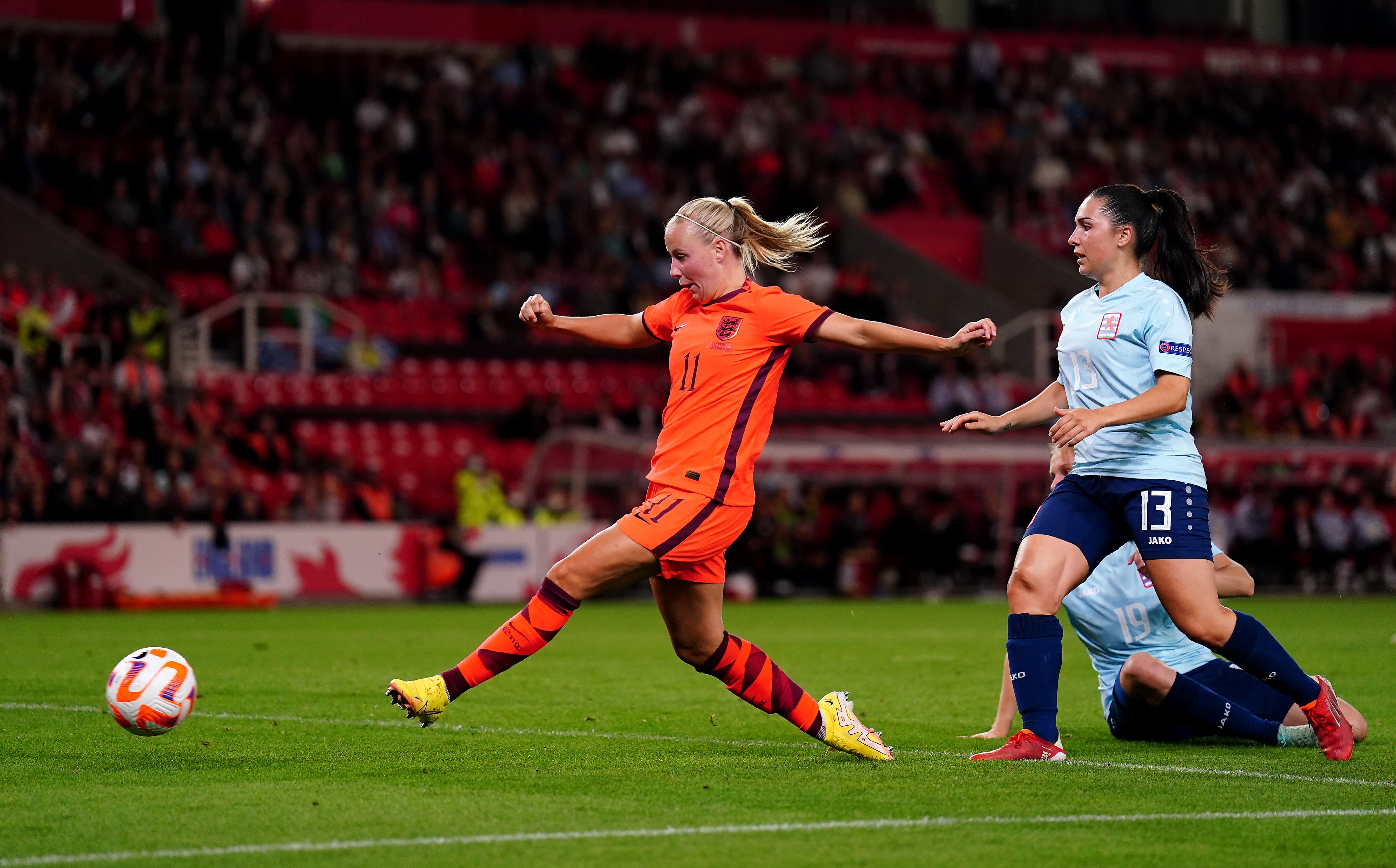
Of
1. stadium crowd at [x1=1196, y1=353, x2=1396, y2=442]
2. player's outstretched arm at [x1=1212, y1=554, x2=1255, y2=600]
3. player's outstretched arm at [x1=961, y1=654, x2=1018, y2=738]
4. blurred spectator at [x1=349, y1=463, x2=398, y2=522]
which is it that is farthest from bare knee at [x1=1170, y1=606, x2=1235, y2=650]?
stadium crowd at [x1=1196, y1=353, x2=1396, y2=442]

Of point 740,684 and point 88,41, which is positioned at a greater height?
point 88,41

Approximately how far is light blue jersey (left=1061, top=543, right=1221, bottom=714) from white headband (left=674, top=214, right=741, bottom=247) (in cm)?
208

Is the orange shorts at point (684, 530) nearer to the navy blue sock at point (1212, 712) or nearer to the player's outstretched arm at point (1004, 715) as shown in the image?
the player's outstretched arm at point (1004, 715)

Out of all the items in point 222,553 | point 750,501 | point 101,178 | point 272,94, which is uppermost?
point 272,94

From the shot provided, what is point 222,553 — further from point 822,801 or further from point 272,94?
point 822,801

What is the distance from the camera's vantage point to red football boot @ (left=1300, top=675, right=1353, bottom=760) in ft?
21.4

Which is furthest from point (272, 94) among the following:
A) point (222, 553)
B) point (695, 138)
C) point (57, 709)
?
point (57, 709)

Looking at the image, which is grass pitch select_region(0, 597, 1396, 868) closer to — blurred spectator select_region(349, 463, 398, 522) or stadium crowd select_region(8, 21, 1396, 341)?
blurred spectator select_region(349, 463, 398, 522)

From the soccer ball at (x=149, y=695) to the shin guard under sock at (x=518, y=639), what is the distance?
107cm

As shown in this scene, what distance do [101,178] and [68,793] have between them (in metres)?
19.9

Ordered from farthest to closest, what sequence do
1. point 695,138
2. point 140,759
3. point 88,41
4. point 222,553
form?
point 695,138 → point 88,41 → point 222,553 → point 140,759

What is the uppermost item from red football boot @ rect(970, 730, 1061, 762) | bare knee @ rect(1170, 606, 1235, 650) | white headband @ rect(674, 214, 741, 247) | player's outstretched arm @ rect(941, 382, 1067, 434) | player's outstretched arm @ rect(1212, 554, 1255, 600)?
white headband @ rect(674, 214, 741, 247)

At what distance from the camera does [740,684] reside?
6445 mm

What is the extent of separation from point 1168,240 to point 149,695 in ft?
13.8
